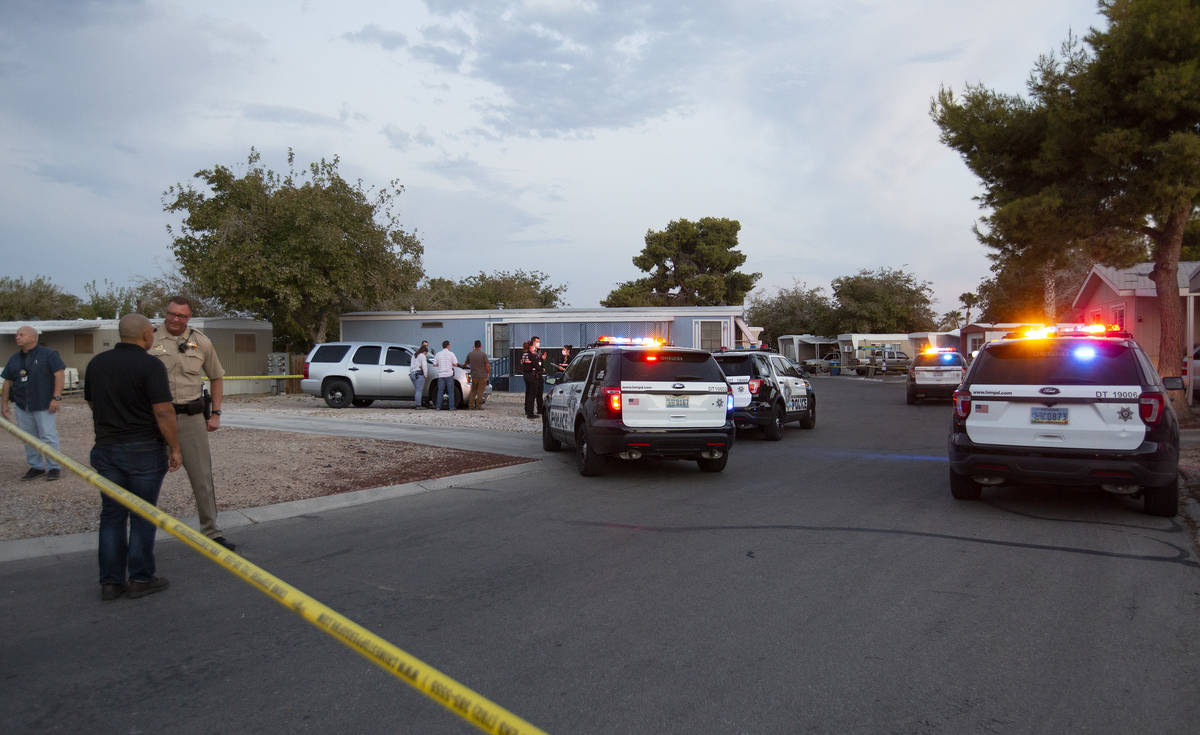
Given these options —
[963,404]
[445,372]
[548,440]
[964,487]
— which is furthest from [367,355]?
[963,404]

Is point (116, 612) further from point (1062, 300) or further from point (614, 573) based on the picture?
point (1062, 300)

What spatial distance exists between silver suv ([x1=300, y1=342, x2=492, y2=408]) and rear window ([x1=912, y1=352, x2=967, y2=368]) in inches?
536

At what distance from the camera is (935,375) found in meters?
24.1

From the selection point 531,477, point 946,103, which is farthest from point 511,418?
point 946,103

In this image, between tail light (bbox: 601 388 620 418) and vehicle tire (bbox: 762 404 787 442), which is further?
vehicle tire (bbox: 762 404 787 442)

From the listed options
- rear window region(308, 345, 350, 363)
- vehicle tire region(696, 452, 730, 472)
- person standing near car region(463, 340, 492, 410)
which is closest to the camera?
vehicle tire region(696, 452, 730, 472)

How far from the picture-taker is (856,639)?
4.46 m

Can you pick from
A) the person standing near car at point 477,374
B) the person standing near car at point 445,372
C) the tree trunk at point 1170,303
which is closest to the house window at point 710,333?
the person standing near car at point 477,374

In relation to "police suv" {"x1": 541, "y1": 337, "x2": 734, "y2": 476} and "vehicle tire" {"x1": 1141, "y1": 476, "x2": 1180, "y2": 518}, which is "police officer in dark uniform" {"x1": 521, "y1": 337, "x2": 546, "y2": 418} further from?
"vehicle tire" {"x1": 1141, "y1": 476, "x2": 1180, "y2": 518}

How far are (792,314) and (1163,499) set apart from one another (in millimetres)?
71568

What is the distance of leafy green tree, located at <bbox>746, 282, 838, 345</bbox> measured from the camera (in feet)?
244

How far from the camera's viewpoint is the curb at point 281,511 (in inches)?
259

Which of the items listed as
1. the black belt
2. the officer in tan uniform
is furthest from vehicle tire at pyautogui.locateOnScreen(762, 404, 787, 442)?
the black belt

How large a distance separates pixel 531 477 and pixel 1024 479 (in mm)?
5695
